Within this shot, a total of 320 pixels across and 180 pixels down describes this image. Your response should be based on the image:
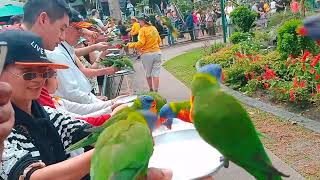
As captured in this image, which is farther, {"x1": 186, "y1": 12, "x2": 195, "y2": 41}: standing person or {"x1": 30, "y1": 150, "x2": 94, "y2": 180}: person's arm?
{"x1": 186, "y1": 12, "x2": 195, "y2": 41}: standing person

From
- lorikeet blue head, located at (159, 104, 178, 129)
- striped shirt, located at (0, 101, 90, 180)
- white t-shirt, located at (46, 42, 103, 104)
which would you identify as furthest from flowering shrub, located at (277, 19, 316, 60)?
lorikeet blue head, located at (159, 104, 178, 129)

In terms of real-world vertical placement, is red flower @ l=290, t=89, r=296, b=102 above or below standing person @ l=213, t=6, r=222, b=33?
below

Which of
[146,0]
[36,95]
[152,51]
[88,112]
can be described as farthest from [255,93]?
[146,0]

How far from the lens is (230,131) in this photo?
0.94 m

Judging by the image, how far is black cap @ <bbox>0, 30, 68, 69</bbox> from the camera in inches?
69.3

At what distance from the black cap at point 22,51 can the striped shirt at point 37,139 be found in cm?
23

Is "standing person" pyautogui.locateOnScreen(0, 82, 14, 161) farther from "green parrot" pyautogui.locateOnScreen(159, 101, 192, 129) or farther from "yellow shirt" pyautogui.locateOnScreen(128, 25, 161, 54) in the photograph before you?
"yellow shirt" pyautogui.locateOnScreen(128, 25, 161, 54)

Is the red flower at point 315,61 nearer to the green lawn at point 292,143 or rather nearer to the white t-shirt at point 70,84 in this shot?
the green lawn at point 292,143

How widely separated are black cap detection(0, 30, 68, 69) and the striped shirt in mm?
231

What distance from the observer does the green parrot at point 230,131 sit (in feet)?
3.05

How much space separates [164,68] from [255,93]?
5.74 metres

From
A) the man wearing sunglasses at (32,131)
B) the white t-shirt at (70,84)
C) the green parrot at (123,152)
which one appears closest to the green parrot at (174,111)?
the man wearing sunglasses at (32,131)

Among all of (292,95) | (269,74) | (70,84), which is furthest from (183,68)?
(70,84)

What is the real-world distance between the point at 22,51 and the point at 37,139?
38cm
